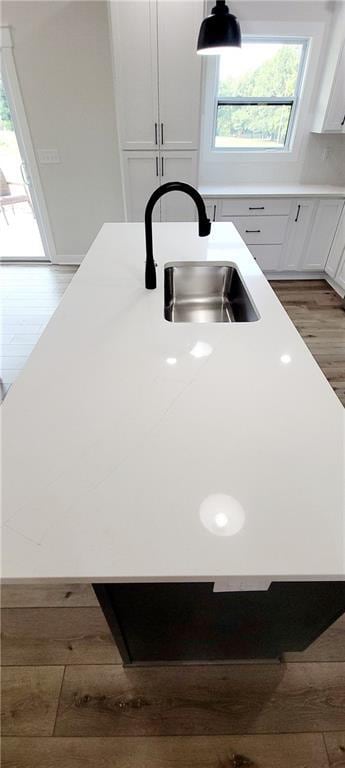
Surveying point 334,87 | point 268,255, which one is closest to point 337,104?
point 334,87

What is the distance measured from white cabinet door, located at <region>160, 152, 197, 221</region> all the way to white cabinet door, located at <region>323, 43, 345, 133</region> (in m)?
1.26

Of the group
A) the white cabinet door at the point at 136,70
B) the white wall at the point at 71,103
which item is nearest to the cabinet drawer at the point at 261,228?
the white cabinet door at the point at 136,70

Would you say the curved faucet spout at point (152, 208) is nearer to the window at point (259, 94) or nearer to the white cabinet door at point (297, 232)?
the white cabinet door at point (297, 232)

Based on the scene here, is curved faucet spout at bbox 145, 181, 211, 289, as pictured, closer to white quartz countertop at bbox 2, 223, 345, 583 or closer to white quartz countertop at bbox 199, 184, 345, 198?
white quartz countertop at bbox 2, 223, 345, 583

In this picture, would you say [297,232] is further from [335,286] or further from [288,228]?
[335,286]

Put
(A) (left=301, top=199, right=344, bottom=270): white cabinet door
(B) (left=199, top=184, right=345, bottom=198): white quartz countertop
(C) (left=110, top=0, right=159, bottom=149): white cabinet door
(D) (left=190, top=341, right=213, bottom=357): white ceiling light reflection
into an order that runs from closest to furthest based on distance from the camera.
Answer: (D) (left=190, top=341, right=213, bottom=357): white ceiling light reflection → (C) (left=110, top=0, right=159, bottom=149): white cabinet door → (B) (left=199, top=184, right=345, bottom=198): white quartz countertop → (A) (left=301, top=199, right=344, bottom=270): white cabinet door

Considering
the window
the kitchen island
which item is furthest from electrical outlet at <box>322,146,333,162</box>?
the kitchen island

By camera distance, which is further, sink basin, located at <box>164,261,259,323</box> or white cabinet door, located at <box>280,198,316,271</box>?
white cabinet door, located at <box>280,198,316,271</box>

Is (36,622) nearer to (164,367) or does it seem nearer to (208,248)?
(164,367)

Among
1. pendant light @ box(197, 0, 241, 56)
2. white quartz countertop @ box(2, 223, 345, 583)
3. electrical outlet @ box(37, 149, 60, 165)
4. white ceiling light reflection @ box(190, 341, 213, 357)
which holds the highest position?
pendant light @ box(197, 0, 241, 56)

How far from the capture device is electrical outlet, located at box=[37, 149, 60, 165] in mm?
3430

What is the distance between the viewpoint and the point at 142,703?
113 centimetres

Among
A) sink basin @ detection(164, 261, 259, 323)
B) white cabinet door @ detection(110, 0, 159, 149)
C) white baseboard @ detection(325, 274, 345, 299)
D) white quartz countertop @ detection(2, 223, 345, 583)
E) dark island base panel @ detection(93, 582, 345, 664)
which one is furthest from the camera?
white baseboard @ detection(325, 274, 345, 299)

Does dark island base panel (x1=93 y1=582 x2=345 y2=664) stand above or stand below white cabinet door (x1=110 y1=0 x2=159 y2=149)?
below
